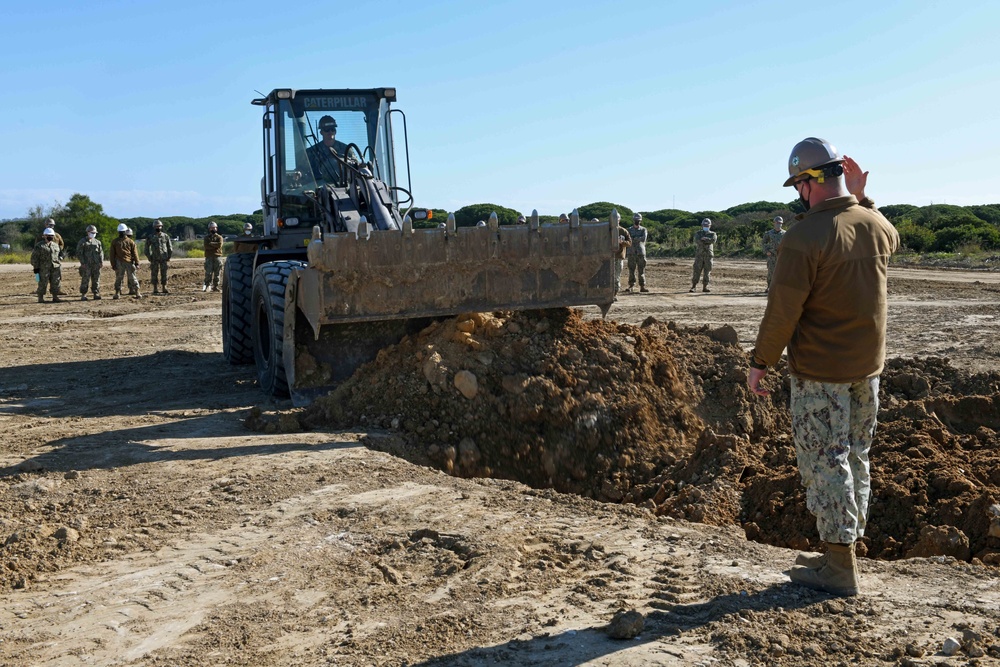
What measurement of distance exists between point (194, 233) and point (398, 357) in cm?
6965

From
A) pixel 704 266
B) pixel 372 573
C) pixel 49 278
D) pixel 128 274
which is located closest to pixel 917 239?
pixel 704 266

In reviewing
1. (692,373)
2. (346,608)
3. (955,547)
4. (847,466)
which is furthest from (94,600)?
(692,373)

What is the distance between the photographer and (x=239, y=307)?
10867mm

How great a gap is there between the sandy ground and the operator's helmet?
1.87 m

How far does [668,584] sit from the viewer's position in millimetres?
4551

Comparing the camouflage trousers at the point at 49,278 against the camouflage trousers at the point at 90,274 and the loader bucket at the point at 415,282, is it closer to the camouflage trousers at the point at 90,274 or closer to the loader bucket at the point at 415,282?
the camouflage trousers at the point at 90,274

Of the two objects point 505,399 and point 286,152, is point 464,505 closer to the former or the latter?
point 505,399

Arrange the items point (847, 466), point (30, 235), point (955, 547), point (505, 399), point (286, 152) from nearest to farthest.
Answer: point (847, 466)
point (955, 547)
point (505, 399)
point (286, 152)
point (30, 235)

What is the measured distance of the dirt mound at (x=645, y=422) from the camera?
6125mm

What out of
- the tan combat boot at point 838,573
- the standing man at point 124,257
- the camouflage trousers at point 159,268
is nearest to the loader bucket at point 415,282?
the tan combat boot at point 838,573

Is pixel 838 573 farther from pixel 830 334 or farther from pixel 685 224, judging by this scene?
pixel 685 224

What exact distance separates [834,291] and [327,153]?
7.59m

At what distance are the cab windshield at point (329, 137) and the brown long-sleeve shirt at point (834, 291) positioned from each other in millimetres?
7050

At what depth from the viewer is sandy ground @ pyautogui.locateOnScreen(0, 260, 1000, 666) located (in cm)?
397
